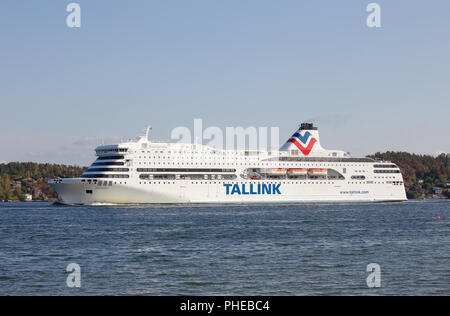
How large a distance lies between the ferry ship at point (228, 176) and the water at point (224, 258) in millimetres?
25913

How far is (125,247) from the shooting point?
31281 mm

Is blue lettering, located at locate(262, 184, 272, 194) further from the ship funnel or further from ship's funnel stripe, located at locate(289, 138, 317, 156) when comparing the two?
ship's funnel stripe, located at locate(289, 138, 317, 156)

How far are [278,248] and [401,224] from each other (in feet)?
69.5

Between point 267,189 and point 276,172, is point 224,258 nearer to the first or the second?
point 267,189

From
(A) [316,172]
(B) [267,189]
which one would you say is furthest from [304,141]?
(B) [267,189]

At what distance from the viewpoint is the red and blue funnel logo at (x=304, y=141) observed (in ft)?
285

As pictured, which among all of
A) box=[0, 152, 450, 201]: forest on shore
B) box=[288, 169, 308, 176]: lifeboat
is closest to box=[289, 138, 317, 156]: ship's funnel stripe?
box=[288, 169, 308, 176]: lifeboat

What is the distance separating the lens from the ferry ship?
7112cm

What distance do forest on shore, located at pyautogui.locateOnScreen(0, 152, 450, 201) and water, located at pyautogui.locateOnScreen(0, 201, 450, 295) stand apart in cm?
13515

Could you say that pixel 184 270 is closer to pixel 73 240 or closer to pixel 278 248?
pixel 278 248

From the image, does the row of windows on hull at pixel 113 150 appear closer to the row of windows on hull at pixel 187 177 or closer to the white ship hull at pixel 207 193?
the row of windows on hull at pixel 187 177

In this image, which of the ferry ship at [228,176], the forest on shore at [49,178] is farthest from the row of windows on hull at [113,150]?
the forest on shore at [49,178]

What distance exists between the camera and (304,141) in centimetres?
8744
